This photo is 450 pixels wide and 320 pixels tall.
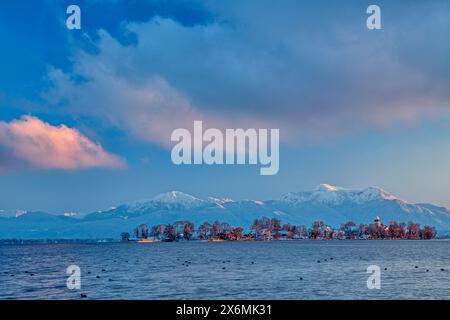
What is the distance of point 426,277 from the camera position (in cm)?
8269

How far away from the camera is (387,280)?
78750 mm

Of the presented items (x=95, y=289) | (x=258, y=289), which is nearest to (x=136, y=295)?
(x=95, y=289)

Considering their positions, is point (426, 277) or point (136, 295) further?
point (426, 277)
